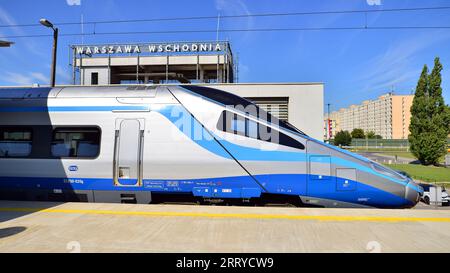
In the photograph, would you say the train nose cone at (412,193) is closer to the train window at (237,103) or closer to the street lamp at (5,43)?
the train window at (237,103)

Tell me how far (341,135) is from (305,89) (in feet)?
296

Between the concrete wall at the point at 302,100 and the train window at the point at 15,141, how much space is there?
14.0 meters

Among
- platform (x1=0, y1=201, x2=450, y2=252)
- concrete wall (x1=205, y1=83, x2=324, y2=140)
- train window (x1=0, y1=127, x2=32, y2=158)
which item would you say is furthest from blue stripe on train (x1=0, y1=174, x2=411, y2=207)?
concrete wall (x1=205, y1=83, x2=324, y2=140)

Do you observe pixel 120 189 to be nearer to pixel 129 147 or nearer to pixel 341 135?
pixel 129 147

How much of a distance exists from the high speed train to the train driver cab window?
0.02 metres

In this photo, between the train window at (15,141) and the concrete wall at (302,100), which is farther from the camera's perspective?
the concrete wall at (302,100)

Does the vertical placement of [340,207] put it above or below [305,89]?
below

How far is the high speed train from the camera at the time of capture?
5344mm

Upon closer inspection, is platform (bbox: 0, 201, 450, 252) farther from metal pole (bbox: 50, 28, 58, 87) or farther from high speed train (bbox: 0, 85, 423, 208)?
metal pole (bbox: 50, 28, 58, 87)

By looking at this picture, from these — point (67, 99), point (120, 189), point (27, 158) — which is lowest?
point (120, 189)

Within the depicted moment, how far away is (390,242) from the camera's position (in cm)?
349

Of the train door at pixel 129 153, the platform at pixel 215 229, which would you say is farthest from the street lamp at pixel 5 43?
the platform at pixel 215 229

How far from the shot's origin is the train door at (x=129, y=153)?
561 centimetres
